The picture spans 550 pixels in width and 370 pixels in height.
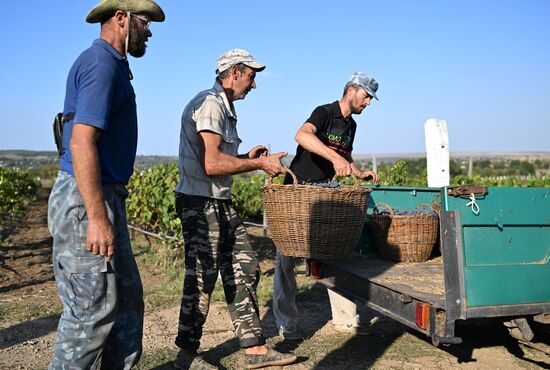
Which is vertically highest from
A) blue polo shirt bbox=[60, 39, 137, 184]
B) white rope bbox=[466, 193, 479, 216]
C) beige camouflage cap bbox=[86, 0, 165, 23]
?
beige camouflage cap bbox=[86, 0, 165, 23]

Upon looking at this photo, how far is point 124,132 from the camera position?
278 centimetres

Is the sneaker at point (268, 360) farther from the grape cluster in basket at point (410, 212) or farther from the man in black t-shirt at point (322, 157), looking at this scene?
the grape cluster in basket at point (410, 212)

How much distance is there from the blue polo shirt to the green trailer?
1682mm

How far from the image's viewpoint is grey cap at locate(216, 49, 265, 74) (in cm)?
403

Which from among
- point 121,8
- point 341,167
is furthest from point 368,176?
point 121,8

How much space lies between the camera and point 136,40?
9.31 feet

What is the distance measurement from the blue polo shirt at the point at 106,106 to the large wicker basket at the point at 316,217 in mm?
1288

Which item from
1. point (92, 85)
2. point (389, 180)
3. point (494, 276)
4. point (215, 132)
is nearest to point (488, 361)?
point (494, 276)

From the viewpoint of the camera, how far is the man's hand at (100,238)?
2.49 meters

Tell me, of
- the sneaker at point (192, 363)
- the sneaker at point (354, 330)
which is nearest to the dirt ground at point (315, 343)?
the sneaker at point (354, 330)

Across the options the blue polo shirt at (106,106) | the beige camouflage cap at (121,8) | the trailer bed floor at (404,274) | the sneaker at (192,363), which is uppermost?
the beige camouflage cap at (121,8)

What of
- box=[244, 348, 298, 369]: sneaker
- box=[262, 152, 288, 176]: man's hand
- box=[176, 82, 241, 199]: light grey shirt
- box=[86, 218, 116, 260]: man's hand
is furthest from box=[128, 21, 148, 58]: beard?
box=[244, 348, 298, 369]: sneaker

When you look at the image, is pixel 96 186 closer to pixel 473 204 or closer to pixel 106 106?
pixel 106 106

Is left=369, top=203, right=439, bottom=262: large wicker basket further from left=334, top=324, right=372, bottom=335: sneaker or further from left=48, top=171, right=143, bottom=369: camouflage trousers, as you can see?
left=48, top=171, right=143, bottom=369: camouflage trousers
